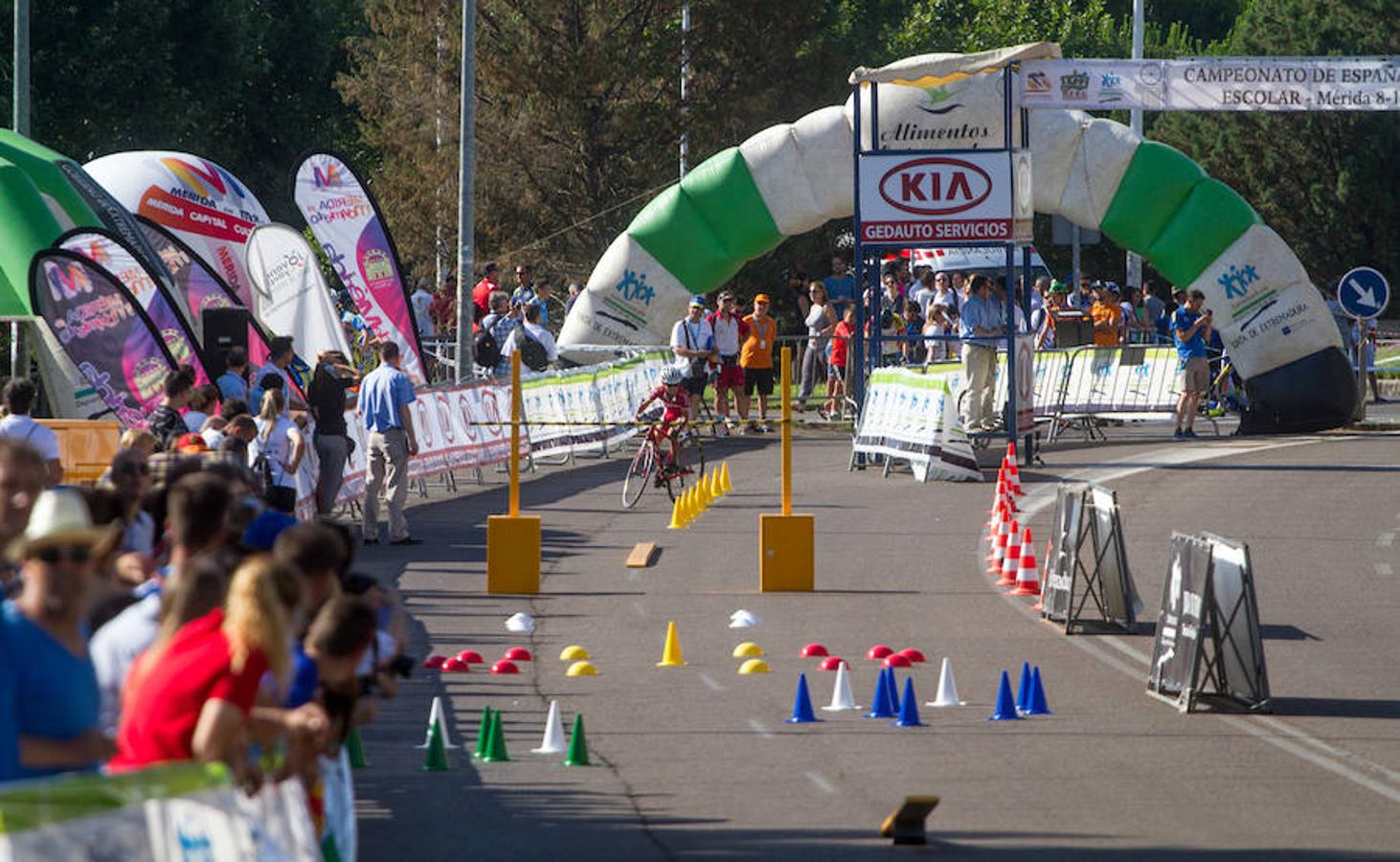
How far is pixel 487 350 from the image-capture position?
32531 mm

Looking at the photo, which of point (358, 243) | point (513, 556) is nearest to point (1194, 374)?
point (358, 243)

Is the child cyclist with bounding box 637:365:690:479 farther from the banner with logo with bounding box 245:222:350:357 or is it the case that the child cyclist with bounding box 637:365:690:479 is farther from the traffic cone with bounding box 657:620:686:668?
the traffic cone with bounding box 657:620:686:668

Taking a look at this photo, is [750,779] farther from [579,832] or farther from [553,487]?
[553,487]

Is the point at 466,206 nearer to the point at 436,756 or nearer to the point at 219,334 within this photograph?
the point at 219,334

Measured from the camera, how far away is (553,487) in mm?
25594

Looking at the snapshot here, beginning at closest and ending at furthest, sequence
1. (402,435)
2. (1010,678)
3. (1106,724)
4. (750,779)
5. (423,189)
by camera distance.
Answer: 1. (750,779)
2. (1106,724)
3. (1010,678)
4. (402,435)
5. (423,189)

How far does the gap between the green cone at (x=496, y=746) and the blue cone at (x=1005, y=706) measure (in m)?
2.78

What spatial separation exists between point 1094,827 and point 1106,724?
8.29 feet

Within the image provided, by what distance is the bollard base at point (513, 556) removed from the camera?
17359 millimetres

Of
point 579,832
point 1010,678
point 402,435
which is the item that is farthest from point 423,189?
point 579,832

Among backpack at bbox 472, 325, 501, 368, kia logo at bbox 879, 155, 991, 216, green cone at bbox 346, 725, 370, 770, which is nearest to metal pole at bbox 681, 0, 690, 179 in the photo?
backpack at bbox 472, 325, 501, 368

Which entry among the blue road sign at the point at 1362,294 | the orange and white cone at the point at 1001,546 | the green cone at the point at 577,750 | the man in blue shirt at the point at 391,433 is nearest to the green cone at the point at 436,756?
the green cone at the point at 577,750

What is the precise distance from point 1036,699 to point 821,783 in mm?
2269

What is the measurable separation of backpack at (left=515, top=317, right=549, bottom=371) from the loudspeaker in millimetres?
8724
